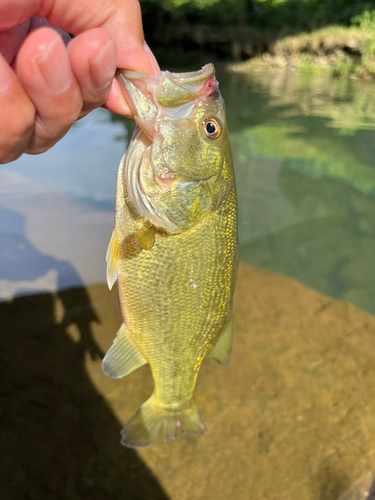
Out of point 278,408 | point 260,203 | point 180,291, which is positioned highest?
point 180,291

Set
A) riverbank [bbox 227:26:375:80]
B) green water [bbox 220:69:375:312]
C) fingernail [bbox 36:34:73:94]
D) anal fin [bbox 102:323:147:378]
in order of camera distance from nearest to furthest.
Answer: fingernail [bbox 36:34:73:94] < anal fin [bbox 102:323:147:378] < green water [bbox 220:69:375:312] < riverbank [bbox 227:26:375:80]

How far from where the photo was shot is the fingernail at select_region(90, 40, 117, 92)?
1.13 meters

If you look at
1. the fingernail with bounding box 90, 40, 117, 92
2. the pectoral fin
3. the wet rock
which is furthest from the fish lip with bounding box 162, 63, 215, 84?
the wet rock

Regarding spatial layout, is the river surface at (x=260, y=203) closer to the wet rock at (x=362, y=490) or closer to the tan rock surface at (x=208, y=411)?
the tan rock surface at (x=208, y=411)

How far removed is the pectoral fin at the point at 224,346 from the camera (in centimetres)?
199

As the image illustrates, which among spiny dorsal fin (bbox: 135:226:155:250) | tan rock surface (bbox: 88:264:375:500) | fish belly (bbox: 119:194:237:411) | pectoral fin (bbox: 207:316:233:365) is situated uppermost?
spiny dorsal fin (bbox: 135:226:155:250)

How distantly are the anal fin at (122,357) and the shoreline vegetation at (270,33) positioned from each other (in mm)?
19718

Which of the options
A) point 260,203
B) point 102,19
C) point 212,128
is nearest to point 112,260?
point 212,128

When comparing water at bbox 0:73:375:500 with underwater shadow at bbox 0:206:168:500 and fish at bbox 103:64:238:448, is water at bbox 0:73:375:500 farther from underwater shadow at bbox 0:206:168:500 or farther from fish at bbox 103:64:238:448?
fish at bbox 103:64:238:448

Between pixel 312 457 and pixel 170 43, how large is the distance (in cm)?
3333

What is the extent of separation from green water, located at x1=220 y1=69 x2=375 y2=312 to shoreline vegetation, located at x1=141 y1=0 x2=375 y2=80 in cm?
844

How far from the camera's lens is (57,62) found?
3.58ft

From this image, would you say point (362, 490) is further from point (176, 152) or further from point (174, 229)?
point (176, 152)

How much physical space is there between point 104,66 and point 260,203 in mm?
6433
